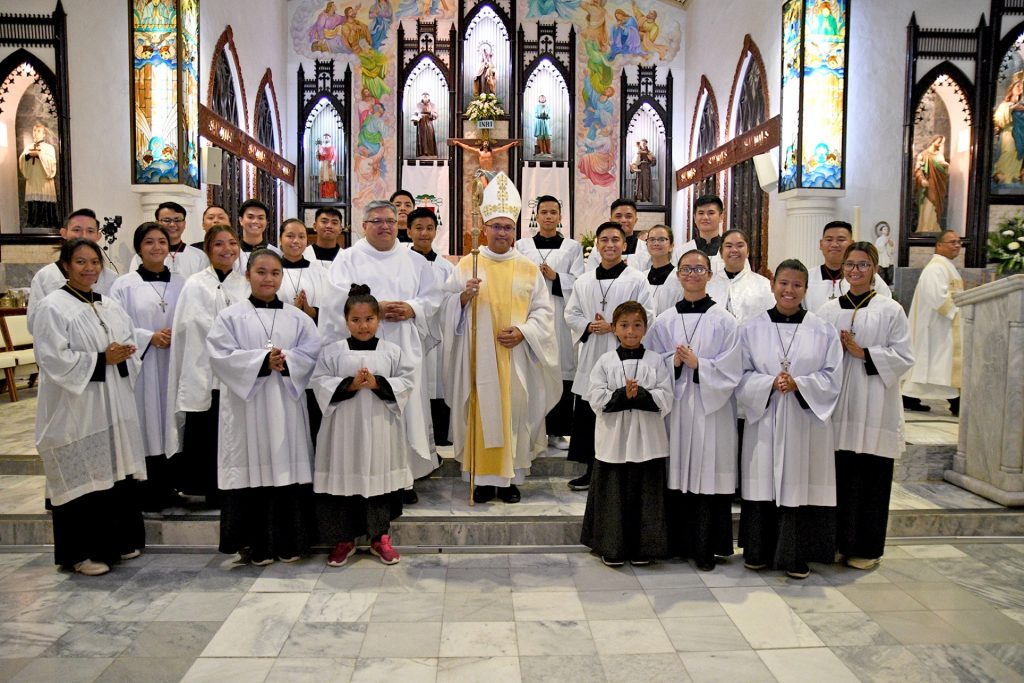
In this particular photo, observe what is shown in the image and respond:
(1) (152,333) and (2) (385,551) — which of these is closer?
(2) (385,551)

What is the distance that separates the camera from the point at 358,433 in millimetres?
4281

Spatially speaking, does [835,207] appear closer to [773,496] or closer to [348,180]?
[773,496]

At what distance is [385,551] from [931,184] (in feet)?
28.4

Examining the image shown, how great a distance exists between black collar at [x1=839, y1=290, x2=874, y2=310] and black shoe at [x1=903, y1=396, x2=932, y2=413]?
367 centimetres

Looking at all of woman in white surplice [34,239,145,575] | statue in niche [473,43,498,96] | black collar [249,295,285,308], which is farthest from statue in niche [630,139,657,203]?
woman in white surplice [34,239,145,575]

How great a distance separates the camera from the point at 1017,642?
3475mm

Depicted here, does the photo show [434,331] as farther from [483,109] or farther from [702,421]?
[483,109]

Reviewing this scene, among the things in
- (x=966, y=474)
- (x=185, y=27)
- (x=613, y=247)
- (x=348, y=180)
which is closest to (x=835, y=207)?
(x=966, y=474)

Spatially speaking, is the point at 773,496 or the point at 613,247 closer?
the point at 773,496

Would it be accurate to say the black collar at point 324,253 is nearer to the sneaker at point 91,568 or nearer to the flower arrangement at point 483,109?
the sneaker at point 91,568

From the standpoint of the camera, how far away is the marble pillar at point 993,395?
510 cm

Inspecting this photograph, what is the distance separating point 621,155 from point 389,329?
473 inches

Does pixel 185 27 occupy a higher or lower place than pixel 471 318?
higher

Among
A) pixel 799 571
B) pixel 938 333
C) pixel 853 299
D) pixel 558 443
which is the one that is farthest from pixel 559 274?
pixel 938 333
